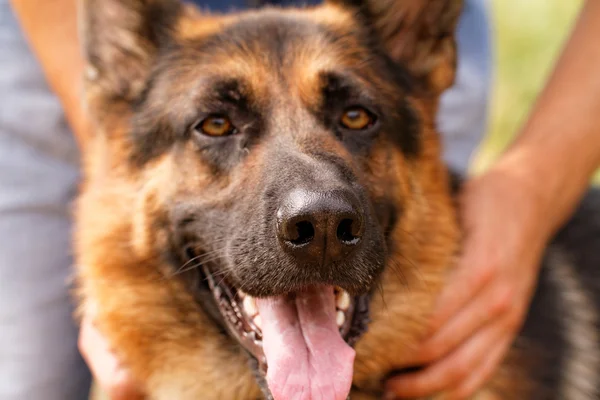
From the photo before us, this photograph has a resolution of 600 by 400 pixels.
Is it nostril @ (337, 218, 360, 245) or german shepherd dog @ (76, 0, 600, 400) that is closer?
nostril @ (337, 218, 360, 245)

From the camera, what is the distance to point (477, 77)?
3.57 metres

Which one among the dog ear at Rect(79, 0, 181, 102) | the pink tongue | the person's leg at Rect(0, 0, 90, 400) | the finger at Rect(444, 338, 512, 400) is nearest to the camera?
the pink tongue

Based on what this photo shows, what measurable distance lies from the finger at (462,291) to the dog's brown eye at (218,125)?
93cm

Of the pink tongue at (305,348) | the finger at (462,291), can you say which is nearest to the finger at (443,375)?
the finger at (462,291)

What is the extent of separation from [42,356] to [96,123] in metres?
0.95

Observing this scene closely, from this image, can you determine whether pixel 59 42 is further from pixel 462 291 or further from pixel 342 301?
pixel 462 291

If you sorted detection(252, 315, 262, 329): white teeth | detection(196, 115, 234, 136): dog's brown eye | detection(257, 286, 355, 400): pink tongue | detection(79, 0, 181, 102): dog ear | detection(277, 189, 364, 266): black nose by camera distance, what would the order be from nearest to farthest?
detection(277, 189, 364, 266): black nose, detection(257, 286, 355, 400): pink tongue, detection(252, 315, 262, 329): white teeth, detection(196, 115, 234, 136): dog's brown eye, detection(79, 0, 181, 102): dog ear

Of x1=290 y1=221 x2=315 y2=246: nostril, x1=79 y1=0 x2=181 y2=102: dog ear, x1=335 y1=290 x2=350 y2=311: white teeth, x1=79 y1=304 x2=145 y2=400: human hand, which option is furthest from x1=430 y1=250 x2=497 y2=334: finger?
x1=79 y1=0 x2=181 y2=102: dog ear

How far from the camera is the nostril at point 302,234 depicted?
186cm

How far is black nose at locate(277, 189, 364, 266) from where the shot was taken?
1.83m

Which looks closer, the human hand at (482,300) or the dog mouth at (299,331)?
the dog mouth at (299,331)

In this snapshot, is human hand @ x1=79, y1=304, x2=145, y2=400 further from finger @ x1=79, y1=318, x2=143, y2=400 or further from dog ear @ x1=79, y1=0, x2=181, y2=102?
dog ear @ x1=79, y1=0, x2=181, y2=102

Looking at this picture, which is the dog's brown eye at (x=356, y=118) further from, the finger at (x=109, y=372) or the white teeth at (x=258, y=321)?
the finger at (x=109, y=372)

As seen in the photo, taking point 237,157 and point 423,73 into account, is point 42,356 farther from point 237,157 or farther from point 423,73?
point 423,73
